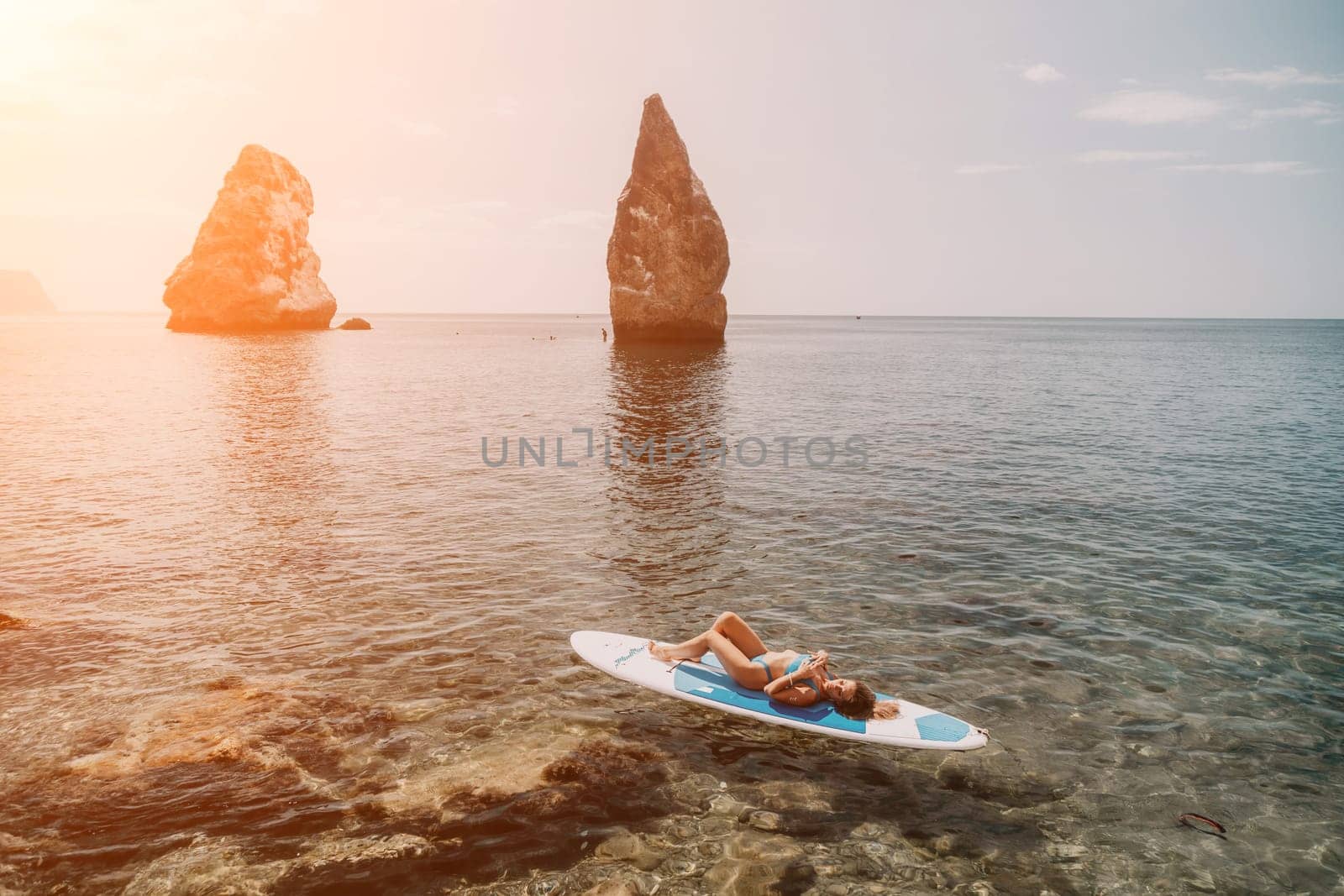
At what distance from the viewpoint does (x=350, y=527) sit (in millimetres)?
18469

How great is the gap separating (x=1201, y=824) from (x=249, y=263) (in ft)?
493

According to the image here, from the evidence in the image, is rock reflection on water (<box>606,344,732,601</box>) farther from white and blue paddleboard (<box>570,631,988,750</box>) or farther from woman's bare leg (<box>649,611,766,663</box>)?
woman's bare leg (<box>649,611,766,663</box>)

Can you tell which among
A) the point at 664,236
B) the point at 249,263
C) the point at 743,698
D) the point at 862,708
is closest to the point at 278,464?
the point at 743,698

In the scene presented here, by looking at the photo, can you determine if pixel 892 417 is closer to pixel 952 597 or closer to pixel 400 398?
pixel 952 597

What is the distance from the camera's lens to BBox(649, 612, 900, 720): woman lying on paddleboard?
31.8 ft

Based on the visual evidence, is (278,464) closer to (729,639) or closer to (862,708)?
(729,639)

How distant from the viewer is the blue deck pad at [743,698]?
31.4ft

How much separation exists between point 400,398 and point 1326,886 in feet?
154

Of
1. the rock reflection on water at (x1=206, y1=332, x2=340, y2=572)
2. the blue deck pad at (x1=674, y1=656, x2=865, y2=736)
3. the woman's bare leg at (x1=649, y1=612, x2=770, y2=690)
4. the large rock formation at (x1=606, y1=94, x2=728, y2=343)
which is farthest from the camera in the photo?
the large rock formation at (x1=606, y1=94, x2=728, y2=343)

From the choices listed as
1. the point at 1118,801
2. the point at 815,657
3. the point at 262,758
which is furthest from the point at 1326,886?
the point at 262,758

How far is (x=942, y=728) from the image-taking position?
9.38 m

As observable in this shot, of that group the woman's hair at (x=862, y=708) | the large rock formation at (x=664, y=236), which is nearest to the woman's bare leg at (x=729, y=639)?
the woman's hair at (x=862, y=708)

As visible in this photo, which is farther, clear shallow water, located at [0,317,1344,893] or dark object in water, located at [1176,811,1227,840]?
dark object in water, located at [1176,811,1227,840]

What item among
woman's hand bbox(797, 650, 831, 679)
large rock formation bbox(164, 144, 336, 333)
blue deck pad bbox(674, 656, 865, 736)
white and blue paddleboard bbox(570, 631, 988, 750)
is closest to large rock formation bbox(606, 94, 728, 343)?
large rock formation bbox(164, 144, 336, 333)
